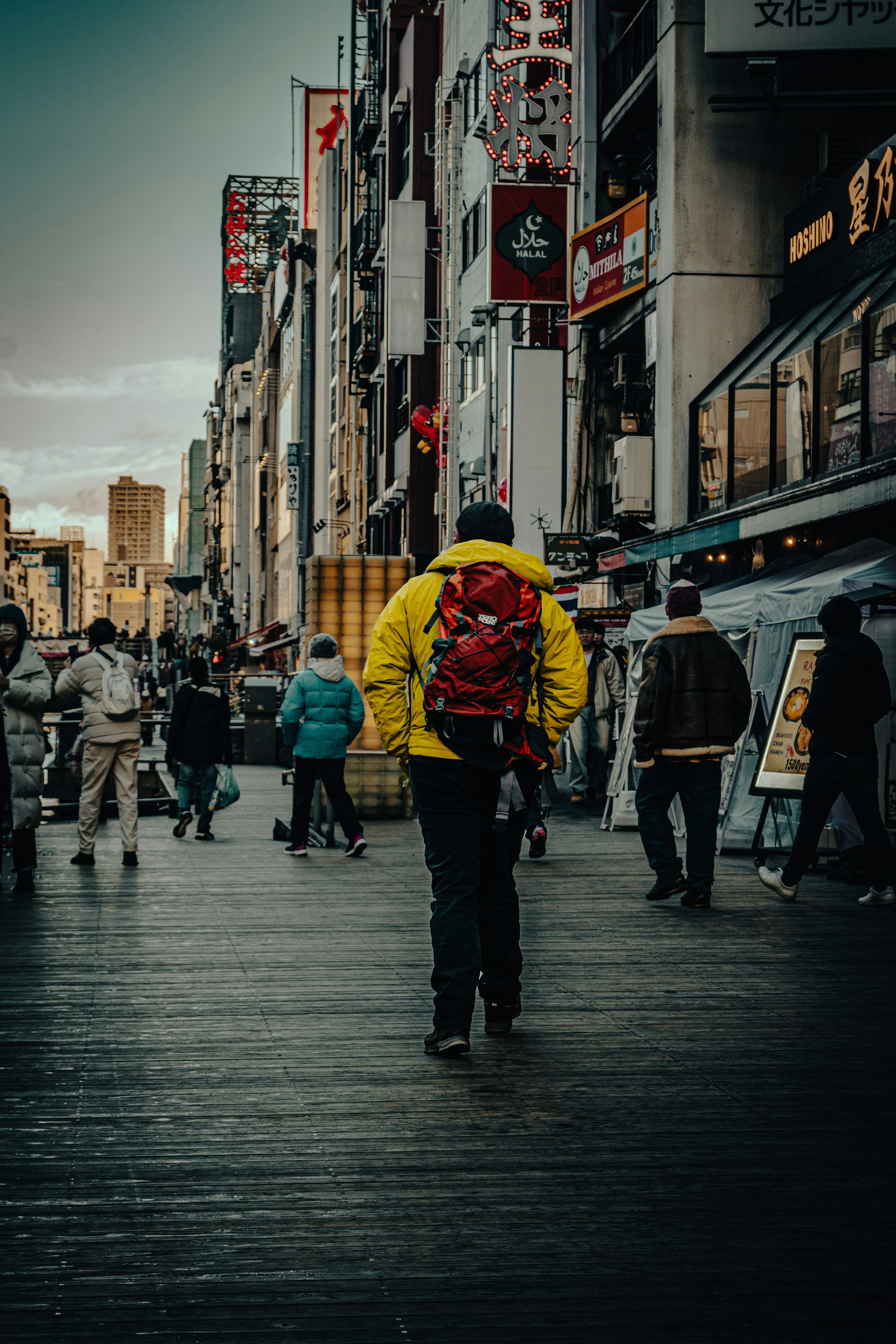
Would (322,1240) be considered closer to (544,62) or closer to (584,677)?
(584,677)

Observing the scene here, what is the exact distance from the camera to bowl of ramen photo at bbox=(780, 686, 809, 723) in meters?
12.0

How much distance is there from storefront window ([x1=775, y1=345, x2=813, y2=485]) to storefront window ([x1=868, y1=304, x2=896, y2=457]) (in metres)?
2.23

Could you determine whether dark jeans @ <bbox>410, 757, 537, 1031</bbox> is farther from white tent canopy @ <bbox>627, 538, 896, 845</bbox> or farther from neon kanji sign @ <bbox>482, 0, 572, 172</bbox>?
neon kanji sign @ <bbox>482, 0, 572, 172</bbox>

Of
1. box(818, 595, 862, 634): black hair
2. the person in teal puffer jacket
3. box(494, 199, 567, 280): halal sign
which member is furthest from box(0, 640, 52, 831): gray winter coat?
box(494, 199, 567, 280): halal sign

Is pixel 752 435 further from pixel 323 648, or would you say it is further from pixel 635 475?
pixel 323 648

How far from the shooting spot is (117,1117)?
4969mm

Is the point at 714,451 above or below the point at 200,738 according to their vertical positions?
above

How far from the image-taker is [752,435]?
19594mm

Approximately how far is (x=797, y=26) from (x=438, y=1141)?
58.5ft

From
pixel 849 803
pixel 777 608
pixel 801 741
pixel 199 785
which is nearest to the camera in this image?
pixel 849 803

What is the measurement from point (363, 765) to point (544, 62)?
18.5 metres

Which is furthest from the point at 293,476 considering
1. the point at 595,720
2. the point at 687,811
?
the point at 687,811

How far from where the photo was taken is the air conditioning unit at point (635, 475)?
74.0 feet

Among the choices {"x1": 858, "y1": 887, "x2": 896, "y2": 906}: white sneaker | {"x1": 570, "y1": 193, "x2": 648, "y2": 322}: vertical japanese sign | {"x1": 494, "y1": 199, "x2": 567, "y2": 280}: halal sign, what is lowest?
{"x1": 858, "y1": 887, "x2": 896, "y2": 906}: white sneaker
